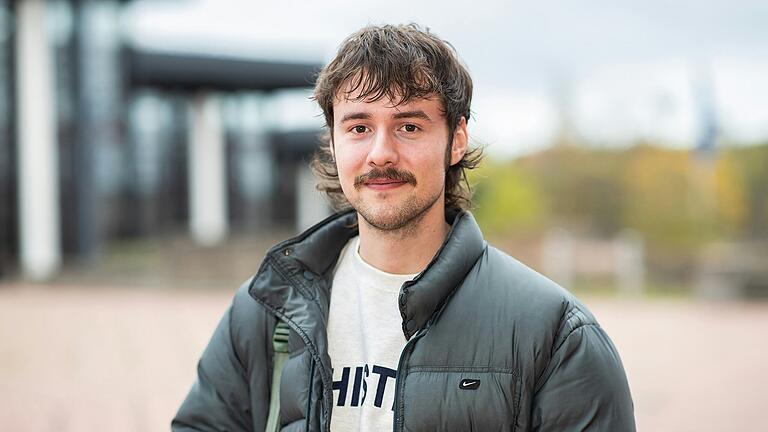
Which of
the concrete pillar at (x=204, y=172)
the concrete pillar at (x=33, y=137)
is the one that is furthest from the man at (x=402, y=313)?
the concrete pillar at (x=204, y=172)

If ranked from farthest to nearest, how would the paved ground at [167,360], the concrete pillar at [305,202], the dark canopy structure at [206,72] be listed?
the concrete pillar at [305,202]
the dark canopy structure at [206,72]
the paved ground at [167,360]

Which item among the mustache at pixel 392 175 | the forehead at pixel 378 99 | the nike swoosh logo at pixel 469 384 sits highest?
the forehead at pixel 378 99

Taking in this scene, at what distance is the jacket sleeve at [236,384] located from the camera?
232 centimetres

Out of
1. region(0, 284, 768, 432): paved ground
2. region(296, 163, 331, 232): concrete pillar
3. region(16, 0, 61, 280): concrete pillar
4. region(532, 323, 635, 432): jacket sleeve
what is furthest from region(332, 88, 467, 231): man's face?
region(296, 163, 331, 232): concrete pillar

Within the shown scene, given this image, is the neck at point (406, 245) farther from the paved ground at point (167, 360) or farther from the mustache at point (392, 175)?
the paved ground at point (167, 360)

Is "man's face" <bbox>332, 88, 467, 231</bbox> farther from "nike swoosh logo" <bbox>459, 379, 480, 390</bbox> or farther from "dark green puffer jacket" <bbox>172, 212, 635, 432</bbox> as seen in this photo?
"nike swoosh logo" <bbox>459, 379, 480, 390</bbox>

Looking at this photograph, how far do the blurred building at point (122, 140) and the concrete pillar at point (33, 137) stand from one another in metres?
0.02

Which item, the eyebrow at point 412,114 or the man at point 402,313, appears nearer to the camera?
the man at point 402,313

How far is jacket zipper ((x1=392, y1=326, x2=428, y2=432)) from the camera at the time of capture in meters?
2.04

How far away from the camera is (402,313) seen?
2.12 m

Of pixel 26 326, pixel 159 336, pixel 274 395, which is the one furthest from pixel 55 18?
pixel 274 395

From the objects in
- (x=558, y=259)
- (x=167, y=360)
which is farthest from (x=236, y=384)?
(x=558, y=259)

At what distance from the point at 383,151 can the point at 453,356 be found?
571 millimetres

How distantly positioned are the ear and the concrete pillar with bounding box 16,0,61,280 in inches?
735
